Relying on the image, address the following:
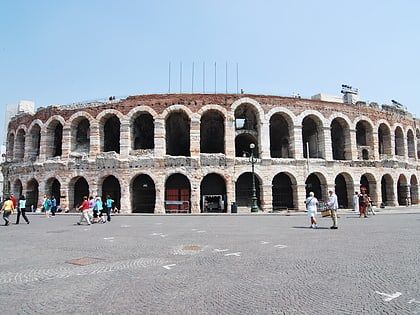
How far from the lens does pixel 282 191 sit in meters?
26.7

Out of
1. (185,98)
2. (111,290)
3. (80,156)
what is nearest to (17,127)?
(80,156)

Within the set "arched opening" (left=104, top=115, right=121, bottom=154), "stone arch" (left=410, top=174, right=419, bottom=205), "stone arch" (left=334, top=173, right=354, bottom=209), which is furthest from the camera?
"stone arch" (left=410, top=174, right=419, bottom=205)

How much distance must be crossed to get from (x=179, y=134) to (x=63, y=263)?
2597 cm

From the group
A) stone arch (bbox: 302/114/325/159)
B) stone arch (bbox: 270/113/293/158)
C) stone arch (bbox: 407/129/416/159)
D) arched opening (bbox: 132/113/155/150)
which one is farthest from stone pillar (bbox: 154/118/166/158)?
stone arch (bbox: 407/129/416/159)

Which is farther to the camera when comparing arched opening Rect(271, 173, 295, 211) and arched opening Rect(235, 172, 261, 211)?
arched opening Rect(271, 173, 295, 211)

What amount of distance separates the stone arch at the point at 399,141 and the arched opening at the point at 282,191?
14373 millimetres

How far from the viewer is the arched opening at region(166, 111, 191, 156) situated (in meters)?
27.6

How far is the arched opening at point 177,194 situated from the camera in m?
23.8

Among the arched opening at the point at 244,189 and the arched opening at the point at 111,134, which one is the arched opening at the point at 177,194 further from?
the arched opening at the point at 111,134

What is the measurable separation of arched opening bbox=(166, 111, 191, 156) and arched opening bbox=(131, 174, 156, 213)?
4857mm

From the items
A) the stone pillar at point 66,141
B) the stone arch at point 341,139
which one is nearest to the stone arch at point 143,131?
the stone pillar at point 66,141

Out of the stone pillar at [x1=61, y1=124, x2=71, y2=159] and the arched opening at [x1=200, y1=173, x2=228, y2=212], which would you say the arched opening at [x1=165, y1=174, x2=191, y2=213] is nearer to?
the arched opening at [x1=200, y1=173, x2=228, y2=212]

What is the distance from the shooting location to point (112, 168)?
941 inches

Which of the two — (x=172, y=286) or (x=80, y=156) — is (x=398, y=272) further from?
(x=80, y=156)
